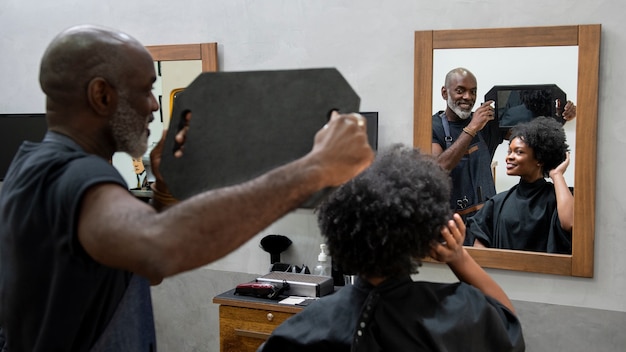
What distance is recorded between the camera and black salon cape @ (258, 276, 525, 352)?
1433 mm

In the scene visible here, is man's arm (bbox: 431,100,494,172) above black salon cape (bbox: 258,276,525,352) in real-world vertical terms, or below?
above

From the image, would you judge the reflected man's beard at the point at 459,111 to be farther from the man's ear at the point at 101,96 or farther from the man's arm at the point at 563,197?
the man's ear at the point at 101,96

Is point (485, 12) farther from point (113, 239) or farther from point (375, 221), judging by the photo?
point (113, 239)

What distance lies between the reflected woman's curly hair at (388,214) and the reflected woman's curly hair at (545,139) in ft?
5.08

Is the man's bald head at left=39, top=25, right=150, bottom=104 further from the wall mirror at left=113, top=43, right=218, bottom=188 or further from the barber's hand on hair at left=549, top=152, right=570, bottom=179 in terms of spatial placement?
the wall mirror at left=113, top=43, right=218, bottom=188

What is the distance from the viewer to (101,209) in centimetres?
102

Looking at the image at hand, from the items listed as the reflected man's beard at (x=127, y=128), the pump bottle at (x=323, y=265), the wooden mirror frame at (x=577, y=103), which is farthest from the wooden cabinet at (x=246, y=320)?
the reflected man's beard at (x=127, y=128)

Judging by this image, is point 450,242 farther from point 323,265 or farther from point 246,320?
point 323,265

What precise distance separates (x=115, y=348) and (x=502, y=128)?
2180mm

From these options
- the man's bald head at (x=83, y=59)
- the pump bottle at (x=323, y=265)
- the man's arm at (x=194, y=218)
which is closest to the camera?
the man's arm at (x=194, y=218)

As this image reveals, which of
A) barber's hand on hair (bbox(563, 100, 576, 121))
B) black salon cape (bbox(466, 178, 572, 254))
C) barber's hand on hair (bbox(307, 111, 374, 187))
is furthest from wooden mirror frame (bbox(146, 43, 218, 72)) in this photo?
barber's hand on hair (bbox(307, 111, 374, 187))

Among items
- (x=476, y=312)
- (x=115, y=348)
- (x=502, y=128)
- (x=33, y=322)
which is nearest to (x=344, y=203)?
(x=476, y=312)

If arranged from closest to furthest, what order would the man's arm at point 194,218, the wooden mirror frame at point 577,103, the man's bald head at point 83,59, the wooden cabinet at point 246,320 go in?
the man's arm at point 194,218
the man's bald head at point 83,59
the wooden mirror frame at point 577,103
the wooden cabinet at point 246,320

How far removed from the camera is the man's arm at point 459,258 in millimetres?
1486
